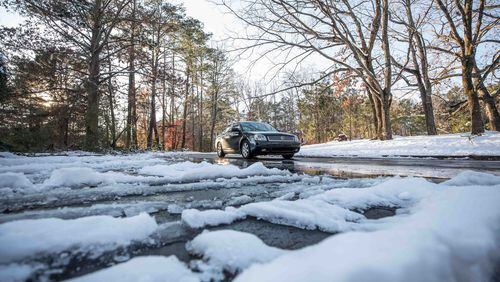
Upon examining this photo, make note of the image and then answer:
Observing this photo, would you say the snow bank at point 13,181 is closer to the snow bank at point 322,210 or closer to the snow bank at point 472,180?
the snow bank at point 322,210

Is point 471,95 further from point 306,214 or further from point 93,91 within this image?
point 93,91

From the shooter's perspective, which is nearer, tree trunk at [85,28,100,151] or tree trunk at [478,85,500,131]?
tree trunk at [85,28,100,151]

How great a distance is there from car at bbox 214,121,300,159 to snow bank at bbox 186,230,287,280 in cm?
742

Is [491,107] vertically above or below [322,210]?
above

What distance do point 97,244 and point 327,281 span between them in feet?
3.05

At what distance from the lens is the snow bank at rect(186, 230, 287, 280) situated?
0.93 m

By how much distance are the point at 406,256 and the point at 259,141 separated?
25.4 feet

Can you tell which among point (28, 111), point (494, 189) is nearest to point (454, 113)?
point (494, 189)

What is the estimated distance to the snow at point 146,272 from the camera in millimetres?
843

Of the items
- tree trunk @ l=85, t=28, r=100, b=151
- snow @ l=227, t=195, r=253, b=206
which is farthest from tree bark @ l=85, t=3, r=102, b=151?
snow @ l=227, t=195, r=253, b=206

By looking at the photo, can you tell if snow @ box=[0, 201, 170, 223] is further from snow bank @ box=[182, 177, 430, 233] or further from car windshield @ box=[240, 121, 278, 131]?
car windshield @ box=[240, 121, 278, 131]

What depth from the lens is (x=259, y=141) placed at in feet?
28.1

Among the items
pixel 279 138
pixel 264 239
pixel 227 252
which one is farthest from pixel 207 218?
pixel 279 138

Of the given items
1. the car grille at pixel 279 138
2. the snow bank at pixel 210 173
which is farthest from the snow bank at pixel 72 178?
the car grille at pixel 279 138
